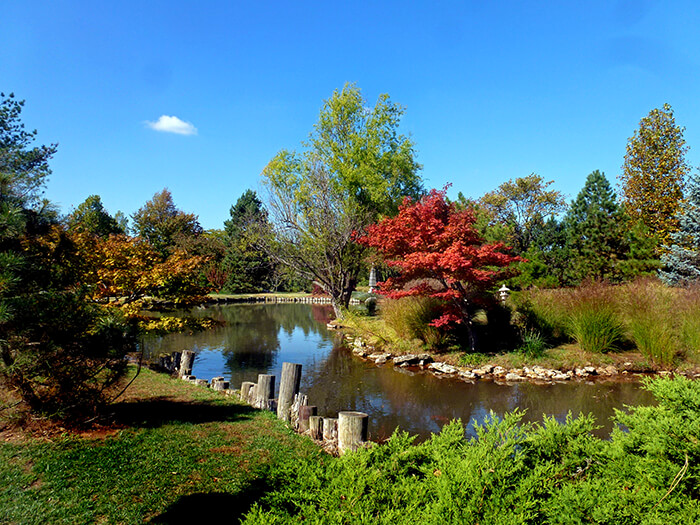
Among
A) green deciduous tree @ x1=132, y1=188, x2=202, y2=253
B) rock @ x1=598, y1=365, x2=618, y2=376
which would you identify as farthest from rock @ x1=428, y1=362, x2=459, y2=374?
green deciduous tree @ x1=132, y1=188, x2=202, y2=253

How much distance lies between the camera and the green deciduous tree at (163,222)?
39994 millimetres

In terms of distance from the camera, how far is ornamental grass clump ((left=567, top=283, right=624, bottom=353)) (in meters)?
10.5

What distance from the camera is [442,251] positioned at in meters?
11.1

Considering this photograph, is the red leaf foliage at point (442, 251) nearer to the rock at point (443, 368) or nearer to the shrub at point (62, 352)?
the rock at point (443, 368)

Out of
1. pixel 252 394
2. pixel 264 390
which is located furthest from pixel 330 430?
pixel 252 394

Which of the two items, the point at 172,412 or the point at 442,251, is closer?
the point at 172,412

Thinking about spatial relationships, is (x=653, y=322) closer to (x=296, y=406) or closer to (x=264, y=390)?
(x=296, y=406)

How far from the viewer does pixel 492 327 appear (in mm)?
12836

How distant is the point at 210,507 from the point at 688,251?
18.1 meters

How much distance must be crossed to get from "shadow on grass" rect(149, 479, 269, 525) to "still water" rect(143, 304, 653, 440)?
2775 millimetres

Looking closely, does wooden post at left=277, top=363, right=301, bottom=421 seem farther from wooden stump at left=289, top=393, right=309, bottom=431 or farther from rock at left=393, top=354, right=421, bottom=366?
rock at left=393, top=354, right=421, bottom=366

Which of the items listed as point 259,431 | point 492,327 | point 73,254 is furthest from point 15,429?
point 492,327

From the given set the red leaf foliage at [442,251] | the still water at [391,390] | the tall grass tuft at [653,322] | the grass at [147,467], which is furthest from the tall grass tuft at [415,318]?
the grass at [147,467]

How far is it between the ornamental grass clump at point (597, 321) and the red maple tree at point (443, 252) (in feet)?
6.62
